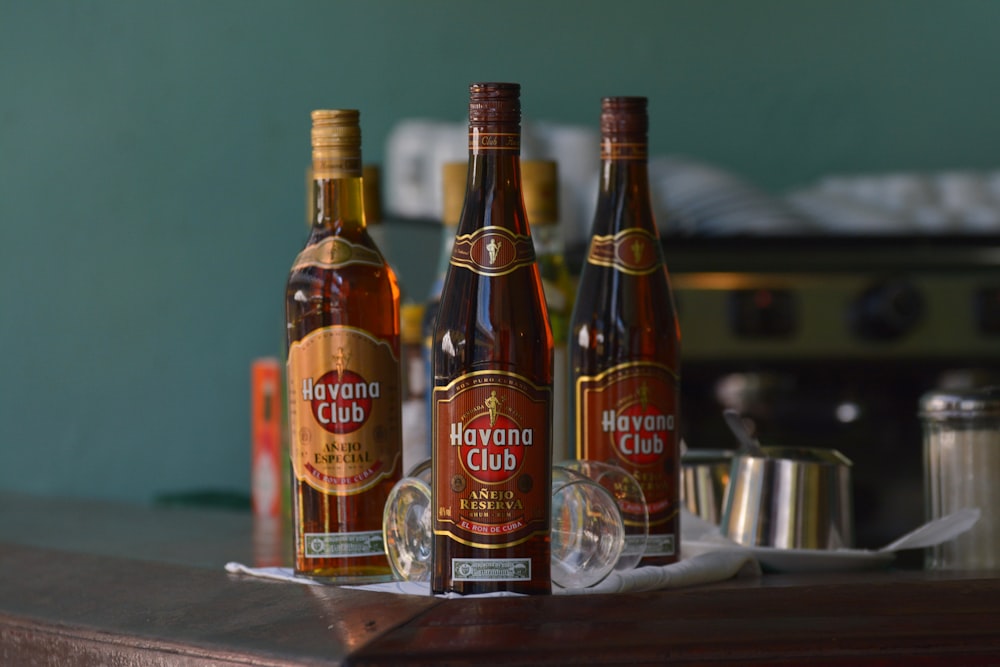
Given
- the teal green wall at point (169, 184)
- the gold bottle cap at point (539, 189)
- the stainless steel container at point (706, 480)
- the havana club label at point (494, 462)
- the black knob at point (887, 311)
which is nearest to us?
the havana club label at point (494, 462)

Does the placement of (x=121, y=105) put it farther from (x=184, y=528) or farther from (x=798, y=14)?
(x=184, y=528)

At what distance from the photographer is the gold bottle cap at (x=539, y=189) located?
0.98 m

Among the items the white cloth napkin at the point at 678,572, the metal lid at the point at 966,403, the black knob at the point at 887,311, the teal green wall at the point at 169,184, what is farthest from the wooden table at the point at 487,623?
the teal green wall at the point at 169,184

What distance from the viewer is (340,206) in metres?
0.87

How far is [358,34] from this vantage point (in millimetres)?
2512

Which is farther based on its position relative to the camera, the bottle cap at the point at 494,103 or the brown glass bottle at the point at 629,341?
the brown glass bottle at the point at 629,341

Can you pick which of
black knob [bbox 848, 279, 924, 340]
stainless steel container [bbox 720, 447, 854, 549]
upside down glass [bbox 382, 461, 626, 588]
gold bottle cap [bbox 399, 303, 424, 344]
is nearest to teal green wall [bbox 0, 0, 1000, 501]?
black knob [bbox 848, 279, 924, 340]

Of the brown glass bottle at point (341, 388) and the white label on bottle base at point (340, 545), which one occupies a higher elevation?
the brown glass bottle at point (341, 388)

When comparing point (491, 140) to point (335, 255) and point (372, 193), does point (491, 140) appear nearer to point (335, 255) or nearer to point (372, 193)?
point (335, 255)

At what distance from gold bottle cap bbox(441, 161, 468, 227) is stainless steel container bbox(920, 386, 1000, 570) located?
1.18 ft

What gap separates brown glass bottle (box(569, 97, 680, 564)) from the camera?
874 millimetres

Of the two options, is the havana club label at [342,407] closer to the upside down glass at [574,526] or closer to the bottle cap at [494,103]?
the upside down glass at [574,526]

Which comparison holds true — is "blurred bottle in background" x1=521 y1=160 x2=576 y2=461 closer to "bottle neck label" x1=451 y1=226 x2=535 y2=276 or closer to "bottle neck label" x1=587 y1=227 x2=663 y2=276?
"bottle neck label" x1=587 y1=227 x2=663 y2=276

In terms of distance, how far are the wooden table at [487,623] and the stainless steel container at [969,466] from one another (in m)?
0.06
